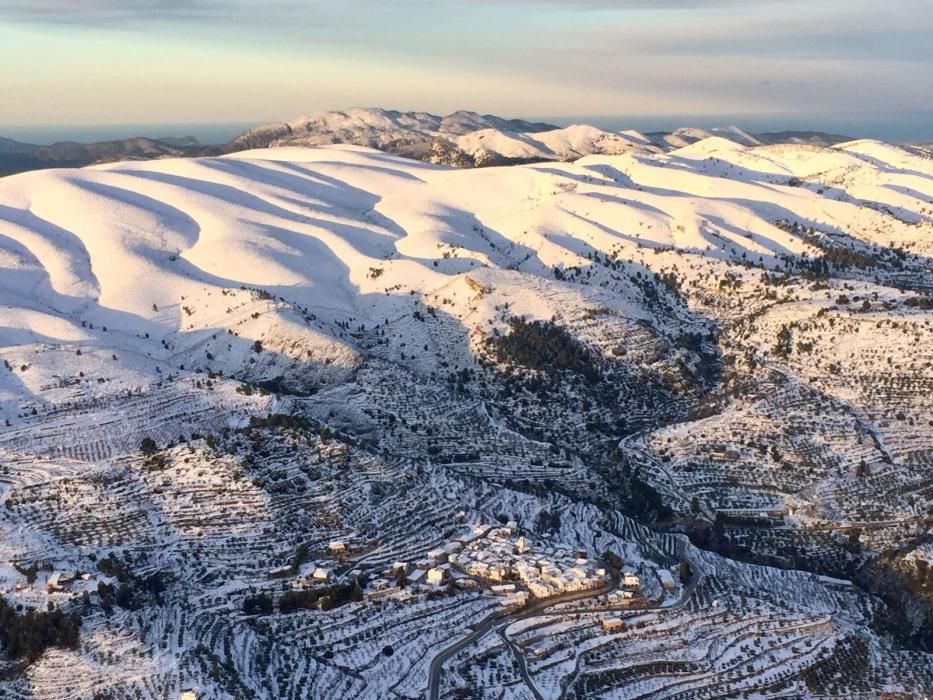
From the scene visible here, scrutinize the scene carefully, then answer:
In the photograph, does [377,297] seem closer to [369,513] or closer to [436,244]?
[436,244]

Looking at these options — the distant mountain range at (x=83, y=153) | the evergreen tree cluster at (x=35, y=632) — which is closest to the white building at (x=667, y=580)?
the evergreen tree cluster at (x=35, y=632)

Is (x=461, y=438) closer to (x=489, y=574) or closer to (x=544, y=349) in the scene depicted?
(x=544, y=349)

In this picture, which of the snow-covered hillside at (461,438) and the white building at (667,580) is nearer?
the snow-covered hillside at (461,438)

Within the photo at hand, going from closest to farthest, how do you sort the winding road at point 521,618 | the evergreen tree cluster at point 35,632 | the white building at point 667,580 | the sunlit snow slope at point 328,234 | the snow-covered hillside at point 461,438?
the evergreen tree cluster at point 35,632
the winding road at point 521,618
the snow-covered hillside at point 461,438
the white building at point 667,580
the sunlit snow slope at point 328,234

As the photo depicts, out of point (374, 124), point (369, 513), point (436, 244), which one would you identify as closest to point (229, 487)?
point (369, 513)

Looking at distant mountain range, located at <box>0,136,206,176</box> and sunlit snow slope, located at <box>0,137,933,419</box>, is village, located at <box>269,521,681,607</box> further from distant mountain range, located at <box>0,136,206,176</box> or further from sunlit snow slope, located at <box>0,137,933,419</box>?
distant mountain range, located at <box>0,136,206,176</box>

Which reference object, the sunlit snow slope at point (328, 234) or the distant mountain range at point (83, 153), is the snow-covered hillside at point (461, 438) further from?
the distant mountain range at point (83, 153)
